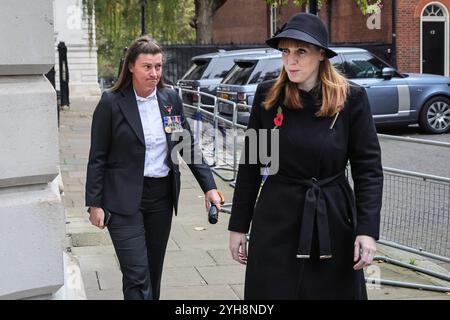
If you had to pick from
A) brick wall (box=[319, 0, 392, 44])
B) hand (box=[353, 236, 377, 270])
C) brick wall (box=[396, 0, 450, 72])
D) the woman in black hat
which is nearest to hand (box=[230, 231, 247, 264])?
the woman in black hat

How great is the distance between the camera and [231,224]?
4.05 metres

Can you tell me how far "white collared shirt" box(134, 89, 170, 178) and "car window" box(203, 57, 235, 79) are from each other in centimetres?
1417

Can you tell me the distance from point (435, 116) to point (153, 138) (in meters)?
14.0

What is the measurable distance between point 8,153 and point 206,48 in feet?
86.6

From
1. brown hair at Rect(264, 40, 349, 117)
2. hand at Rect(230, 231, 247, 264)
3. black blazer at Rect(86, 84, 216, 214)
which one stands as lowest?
hand at Rect(230, 231, 247, 264)

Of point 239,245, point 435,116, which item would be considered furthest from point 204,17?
point 239,245

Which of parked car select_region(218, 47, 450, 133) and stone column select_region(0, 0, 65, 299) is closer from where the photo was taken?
stone column select_region(0, 0, 65, 299)

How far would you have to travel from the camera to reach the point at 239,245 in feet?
13.4

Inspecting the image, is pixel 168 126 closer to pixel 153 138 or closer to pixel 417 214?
pixel 153 138

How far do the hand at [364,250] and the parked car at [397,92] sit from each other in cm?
1341

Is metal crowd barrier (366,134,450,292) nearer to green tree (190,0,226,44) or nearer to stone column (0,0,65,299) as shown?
stone column (0,0,65,299)

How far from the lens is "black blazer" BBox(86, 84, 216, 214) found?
4.70 metres

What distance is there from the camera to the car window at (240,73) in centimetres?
1672
